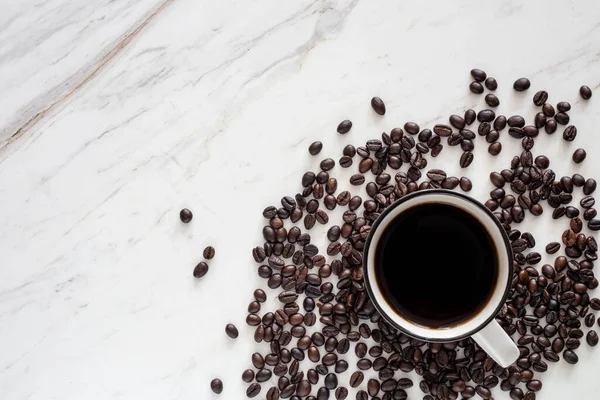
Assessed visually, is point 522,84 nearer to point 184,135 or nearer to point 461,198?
point 461,198

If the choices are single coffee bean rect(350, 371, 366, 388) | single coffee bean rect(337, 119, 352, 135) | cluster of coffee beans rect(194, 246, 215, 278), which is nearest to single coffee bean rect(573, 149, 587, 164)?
single coffee bean rect(337, 119, 352, 135)

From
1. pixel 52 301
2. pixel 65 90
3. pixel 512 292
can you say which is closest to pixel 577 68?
pixel 512 292

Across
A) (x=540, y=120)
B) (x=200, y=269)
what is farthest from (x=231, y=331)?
(x=540, y=120)

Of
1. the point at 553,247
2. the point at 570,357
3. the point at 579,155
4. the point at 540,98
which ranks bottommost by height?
the point at 570,357

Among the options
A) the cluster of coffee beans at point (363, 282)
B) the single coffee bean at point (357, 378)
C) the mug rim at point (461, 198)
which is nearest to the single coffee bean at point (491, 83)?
the cluster of coffee beans at point (363, 282)

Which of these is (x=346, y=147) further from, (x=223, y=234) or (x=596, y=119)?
(x=596, y=119)

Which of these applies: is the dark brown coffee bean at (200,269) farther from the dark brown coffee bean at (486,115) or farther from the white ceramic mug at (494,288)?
the dark brown coffee bean at (486,115)
